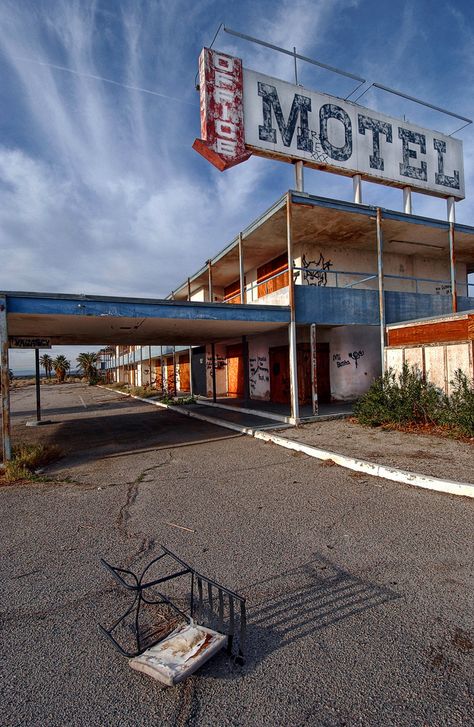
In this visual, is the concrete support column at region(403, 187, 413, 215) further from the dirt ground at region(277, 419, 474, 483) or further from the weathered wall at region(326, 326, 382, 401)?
the dirt ground at region(277, 419, 474, 483)

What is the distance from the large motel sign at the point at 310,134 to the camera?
11.4 m

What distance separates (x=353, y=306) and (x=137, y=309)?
691 centimetres

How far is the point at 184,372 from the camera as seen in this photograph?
2802 centimetres

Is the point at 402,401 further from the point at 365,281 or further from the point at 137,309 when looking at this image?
the point at 137,309

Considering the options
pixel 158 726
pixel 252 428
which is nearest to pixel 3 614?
pixel 158 726

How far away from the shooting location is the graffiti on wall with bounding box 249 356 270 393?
17469 mm

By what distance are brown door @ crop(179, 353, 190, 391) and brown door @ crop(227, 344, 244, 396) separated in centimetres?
622

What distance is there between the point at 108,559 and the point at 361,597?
239cm

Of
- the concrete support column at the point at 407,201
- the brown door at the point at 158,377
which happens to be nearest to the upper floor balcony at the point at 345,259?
the concrete support column at the point at 407,201

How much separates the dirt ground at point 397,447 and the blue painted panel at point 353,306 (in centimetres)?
339

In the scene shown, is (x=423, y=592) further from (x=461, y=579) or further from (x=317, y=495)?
(x=317, y=495)

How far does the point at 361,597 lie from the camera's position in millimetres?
2904

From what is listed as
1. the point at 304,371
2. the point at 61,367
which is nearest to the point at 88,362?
the point at 61,367

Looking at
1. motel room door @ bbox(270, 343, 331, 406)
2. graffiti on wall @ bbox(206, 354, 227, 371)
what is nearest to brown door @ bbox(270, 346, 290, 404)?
motel room door @ bbox(270, 343, 331, 406)
